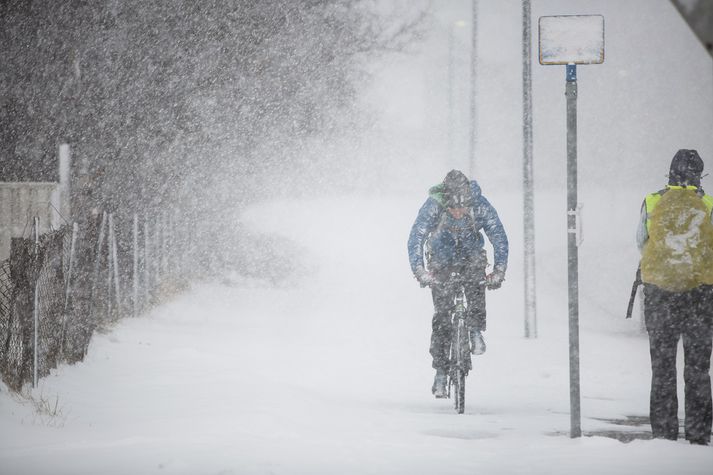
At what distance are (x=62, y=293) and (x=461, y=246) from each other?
3849 mm

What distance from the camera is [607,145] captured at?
209 ft

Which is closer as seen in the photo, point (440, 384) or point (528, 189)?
point (440, 384)

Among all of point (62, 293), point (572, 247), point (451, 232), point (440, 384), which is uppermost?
point (451, 232)

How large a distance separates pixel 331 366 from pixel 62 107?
721 cm

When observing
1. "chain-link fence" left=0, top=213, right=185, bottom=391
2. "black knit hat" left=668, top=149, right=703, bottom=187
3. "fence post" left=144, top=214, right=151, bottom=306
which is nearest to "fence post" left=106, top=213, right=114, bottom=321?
"chain-link fence" left=0, top=213, right=185, bottom=391

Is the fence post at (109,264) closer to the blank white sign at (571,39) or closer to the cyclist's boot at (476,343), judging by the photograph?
the cyclist's boot at (476,343)

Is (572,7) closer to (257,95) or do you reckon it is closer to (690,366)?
(257,95)

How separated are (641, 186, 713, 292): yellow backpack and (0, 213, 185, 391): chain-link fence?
473cm

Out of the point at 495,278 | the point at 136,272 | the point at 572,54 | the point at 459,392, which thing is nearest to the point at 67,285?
the point at 459,392

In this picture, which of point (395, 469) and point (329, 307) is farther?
point (329, 307)

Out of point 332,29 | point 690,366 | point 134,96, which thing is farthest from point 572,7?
point 690,366

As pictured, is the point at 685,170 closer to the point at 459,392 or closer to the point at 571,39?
the point at 571,39

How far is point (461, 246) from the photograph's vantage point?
827cm

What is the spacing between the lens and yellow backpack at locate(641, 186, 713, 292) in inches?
242
